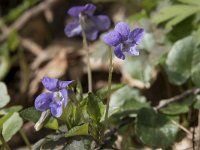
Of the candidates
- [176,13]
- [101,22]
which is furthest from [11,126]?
[176,13]

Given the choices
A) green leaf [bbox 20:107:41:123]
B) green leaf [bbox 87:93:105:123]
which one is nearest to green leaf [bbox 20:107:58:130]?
green leaf [bbox 20:107:41:123]

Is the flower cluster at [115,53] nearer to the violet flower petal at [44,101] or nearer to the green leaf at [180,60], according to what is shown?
the violet flower petal at [44,101]

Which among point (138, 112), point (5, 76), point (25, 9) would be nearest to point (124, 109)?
point (138, 112)

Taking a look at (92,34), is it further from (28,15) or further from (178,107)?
(28,15)

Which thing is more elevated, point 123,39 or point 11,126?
point 123,39

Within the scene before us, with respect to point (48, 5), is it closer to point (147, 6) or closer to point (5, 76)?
point (5, 76)

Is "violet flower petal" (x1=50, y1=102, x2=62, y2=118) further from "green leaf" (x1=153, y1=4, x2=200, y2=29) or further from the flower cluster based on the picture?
"green leaf" (x1=153, y1=4, x2=200, y2=29)
